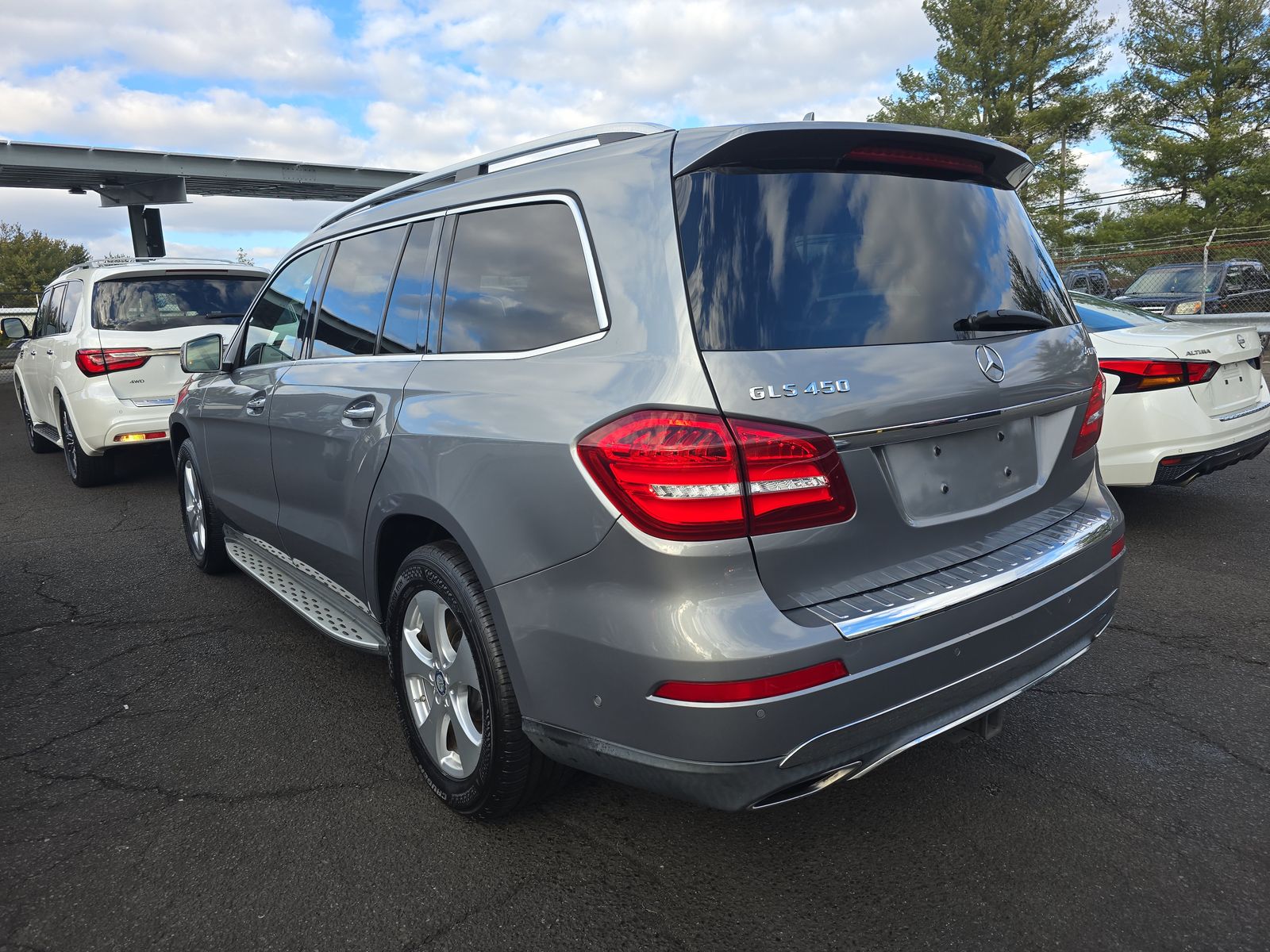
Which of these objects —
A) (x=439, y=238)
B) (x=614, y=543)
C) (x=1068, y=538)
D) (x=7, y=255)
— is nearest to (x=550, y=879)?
Result: (x=614, y=543)

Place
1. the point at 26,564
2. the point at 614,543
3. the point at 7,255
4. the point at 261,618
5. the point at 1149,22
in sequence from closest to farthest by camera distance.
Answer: the point at 614,543 < the point at 261,618 < the point at 26,564 < the point at 1149,22 < the point at 7,255

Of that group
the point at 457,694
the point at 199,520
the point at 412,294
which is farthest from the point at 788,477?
the point at 199,520

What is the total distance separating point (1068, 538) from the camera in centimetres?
253

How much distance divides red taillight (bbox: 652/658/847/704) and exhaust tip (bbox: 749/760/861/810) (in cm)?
25

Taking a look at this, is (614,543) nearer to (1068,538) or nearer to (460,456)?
(460,456)

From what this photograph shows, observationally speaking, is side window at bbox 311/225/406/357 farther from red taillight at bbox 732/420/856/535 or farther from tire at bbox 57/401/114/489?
tire at bbox 57/401/114/489

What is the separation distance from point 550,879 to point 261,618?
2646 mm

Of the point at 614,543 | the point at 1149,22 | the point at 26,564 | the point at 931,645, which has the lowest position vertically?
the point at 26,564

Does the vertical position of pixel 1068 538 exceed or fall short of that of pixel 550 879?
it exceeds it

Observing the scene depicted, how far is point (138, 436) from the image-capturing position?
7.16 metres

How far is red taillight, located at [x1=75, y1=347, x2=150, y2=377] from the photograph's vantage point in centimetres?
711

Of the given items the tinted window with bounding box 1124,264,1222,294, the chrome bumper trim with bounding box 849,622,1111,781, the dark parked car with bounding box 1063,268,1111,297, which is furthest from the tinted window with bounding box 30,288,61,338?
the dark parked car with bounding box 1063,268,1111,297

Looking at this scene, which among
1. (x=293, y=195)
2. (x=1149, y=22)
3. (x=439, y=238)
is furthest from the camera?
(x=293, y=195)

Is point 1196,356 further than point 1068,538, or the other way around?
point 1196,356
